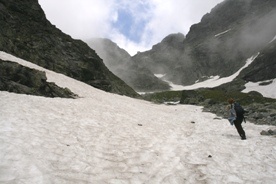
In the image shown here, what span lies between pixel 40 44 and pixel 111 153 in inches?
1826

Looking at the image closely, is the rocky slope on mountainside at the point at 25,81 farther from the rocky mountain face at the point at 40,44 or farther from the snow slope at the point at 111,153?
the rocky mountain face at the point at 40,44

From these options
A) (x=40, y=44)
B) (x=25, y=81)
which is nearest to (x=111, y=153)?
(x=25, y=81)

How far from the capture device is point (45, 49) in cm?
5197

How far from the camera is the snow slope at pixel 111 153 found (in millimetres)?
8516

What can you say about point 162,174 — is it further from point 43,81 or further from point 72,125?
point 43,81

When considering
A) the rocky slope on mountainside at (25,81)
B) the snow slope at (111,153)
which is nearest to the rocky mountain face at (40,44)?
the rocky slope on mountainside at (25,81)

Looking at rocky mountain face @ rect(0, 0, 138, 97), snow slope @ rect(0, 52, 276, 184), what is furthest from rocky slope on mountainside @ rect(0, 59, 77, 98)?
rocky mountain face @ rect(0, 0, 138, 97)

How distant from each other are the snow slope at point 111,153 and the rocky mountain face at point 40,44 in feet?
99.4

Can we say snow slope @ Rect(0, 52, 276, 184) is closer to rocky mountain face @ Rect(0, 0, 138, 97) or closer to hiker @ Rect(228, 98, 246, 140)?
hiker @ Rect(228, 98, 246, 140)

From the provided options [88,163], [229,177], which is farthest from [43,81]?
[229,177]

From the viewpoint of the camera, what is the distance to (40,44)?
51.9m

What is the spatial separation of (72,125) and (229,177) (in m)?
8.44

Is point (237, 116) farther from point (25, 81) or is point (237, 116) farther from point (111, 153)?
point (25, 81)

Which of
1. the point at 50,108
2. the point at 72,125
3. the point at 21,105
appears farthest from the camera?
the point at 50,108
